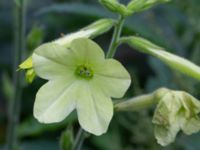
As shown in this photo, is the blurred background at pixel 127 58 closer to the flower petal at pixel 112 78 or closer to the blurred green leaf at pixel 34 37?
the blurred green leaf at pixel 34 37

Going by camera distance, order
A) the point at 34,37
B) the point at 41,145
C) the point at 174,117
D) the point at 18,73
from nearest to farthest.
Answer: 1. the point at 174,117
2. the point at 18,73
3. the point at 34,37
4. the point at 41,145

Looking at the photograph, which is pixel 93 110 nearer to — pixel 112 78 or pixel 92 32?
pixel 112 78

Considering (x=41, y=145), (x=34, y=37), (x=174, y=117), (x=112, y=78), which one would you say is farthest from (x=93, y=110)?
(x=41, y=145)

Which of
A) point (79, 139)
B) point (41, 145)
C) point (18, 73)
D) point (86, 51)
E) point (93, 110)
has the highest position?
point (86, 51)

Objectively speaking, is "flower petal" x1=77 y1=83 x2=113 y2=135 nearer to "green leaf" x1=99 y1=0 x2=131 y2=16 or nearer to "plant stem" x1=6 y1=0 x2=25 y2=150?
"green leaf" x1=99 y1=0 x2=131 y2=16

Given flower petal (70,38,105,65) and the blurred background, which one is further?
the blurred background

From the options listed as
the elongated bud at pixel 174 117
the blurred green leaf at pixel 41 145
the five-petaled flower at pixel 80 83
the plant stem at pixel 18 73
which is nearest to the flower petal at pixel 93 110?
the five-petaled flower at pixel 80 83

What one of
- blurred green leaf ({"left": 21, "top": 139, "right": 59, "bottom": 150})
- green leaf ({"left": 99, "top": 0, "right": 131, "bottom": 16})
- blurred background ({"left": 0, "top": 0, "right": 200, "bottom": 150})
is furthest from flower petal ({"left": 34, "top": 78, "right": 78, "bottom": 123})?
blurred green leaf ({"left": 21, "top": 139, "right": 59, "bottom": 150})
